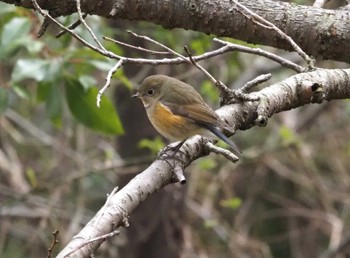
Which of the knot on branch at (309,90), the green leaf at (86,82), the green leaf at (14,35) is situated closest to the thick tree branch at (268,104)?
the knot on branch at (309,90)

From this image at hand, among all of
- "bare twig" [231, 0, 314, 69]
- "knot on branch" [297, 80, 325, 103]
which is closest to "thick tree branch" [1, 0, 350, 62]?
"bare twig" [231, 0, 314, 69]

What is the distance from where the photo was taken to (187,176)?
4.87 m

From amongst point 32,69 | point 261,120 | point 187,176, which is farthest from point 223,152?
point 187,176

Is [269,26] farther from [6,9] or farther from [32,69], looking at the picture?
[6,9]

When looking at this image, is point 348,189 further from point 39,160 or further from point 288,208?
point 39,160

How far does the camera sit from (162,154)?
2.11 m

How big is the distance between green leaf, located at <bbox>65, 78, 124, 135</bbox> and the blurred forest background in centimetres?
35

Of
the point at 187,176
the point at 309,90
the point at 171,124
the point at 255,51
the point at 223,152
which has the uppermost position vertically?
the point at 255,51

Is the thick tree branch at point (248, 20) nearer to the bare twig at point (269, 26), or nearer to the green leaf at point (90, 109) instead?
the bare twig at point (269, 26)

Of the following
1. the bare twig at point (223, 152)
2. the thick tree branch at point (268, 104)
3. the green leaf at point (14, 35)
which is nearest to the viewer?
the thick tree branch at point (268, 104)

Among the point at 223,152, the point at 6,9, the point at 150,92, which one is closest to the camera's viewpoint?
the point at 223,152

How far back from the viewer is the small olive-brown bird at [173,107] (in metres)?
2.92

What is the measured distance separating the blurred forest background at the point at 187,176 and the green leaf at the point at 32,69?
276 mm

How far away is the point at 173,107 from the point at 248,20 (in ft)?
3.31
